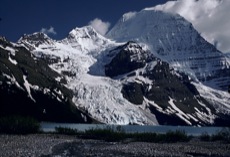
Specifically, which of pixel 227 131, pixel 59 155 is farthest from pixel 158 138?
pixel 59 155

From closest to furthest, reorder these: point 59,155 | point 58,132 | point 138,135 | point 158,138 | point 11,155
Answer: point 11,155 < point 59,155 < point 158,138 < point 138,135 < point 58,132

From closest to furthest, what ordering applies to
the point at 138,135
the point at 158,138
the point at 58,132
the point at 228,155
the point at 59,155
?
the point at 59,155 < the point at 228,155 < the point at 158,138 < the point at 138,135 < the point at 58,132

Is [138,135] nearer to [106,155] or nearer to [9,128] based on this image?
[9,128]

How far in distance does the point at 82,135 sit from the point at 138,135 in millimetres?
14685

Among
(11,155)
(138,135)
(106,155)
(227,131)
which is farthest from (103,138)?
(11,155)

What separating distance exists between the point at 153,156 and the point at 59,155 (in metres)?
13.3

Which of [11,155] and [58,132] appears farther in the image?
[58,132]

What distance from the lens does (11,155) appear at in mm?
56312

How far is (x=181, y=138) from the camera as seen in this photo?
341 feet

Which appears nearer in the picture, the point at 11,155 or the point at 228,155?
the point at 11,155

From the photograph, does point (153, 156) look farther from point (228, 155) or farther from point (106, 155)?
point (228, 155)

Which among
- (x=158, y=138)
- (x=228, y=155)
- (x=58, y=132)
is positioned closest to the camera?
(x=228, y=155)

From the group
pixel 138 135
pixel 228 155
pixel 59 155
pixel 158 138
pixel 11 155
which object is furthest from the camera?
pixel 138 135

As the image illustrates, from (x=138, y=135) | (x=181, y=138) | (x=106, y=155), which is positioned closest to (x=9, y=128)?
(x=138, y=135)
